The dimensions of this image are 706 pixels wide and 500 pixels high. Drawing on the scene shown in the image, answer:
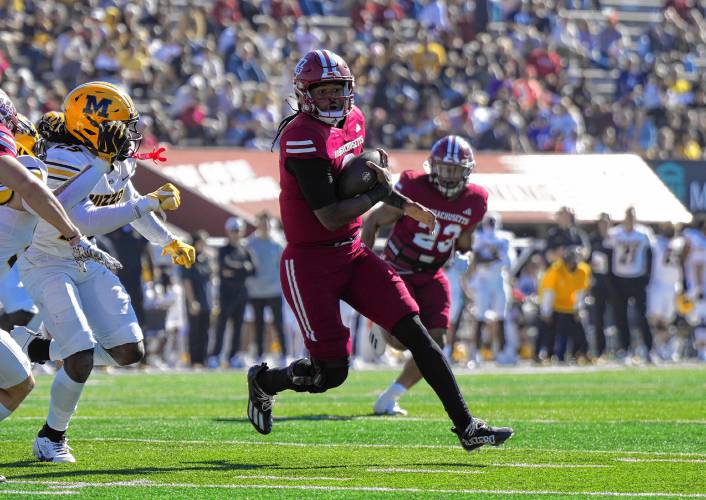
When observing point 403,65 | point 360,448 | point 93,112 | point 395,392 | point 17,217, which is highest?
point 93,112

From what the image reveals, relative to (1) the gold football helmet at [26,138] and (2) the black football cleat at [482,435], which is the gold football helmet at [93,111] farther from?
(2) the black football cleat at [482,435]

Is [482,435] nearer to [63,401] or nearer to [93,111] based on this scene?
[63,401]

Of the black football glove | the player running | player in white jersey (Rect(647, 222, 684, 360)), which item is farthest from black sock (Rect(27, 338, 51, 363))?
player in white jersey (Rect(647, 222, 684, 360))

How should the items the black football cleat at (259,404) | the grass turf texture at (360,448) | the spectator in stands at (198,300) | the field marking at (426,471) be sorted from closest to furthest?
the grass turf texture at (360,448) → the field marking at (426,471) → the black football cleat at (259,404) → the spectator in stands at (198,300)

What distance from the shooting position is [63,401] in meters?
6.90

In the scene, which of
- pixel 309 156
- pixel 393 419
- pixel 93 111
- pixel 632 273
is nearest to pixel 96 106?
pixel 93 111

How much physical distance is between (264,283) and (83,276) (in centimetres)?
1013

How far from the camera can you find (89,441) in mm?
7875

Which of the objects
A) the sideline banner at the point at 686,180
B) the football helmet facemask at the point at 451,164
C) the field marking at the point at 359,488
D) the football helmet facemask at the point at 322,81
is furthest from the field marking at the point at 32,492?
the sideline banner at the point at 686,180

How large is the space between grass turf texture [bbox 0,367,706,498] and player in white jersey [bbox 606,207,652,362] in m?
5.68

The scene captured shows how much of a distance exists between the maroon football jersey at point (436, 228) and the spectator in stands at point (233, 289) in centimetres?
716

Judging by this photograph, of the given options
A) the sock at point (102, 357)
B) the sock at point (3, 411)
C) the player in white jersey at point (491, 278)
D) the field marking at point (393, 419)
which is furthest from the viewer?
the player in white jersey at point (491, 278)

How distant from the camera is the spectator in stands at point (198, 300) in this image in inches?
661

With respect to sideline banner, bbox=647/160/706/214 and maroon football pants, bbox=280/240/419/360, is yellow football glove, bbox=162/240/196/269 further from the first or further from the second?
sideline banner, bbox=647/160/706/214
